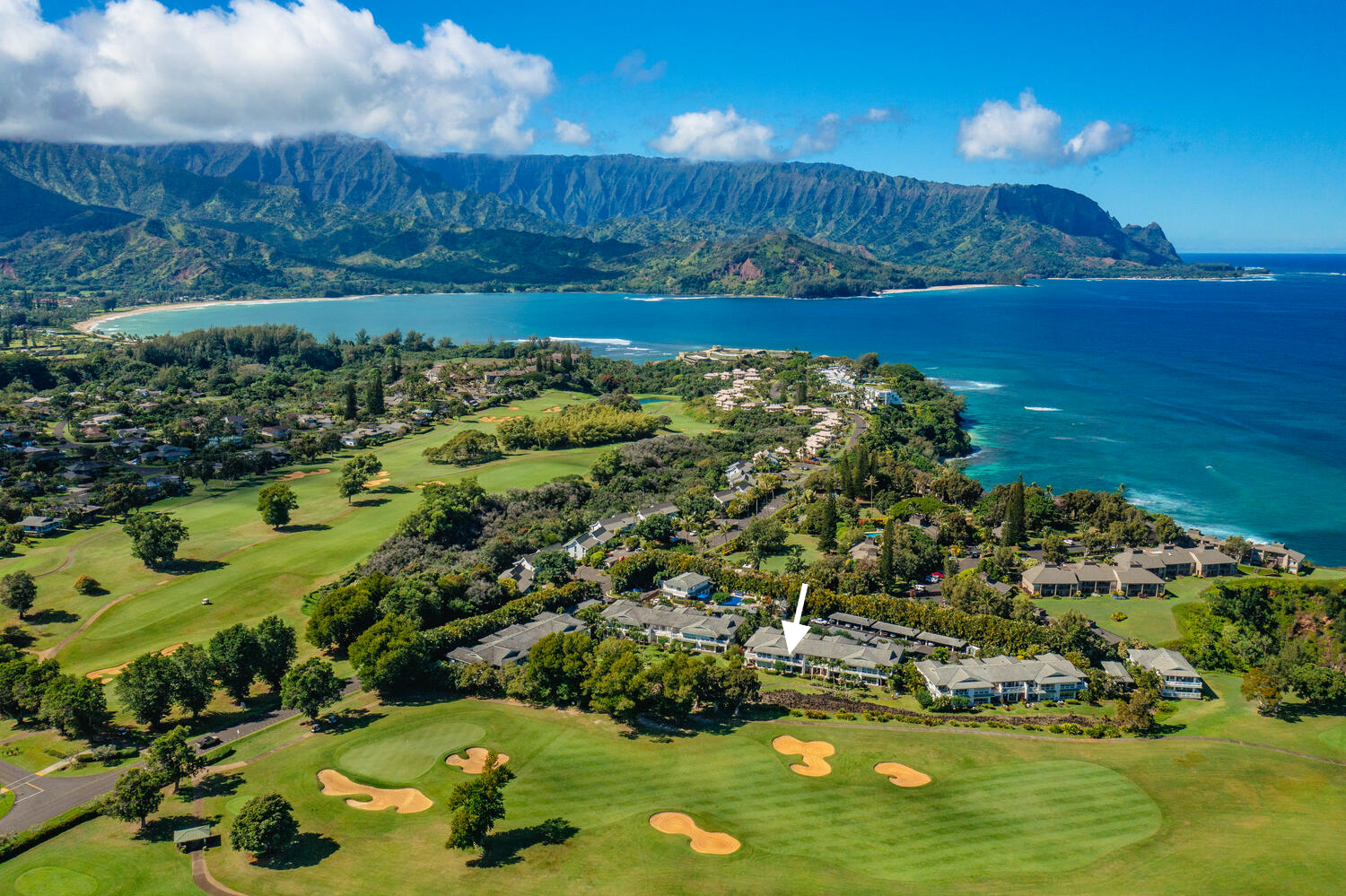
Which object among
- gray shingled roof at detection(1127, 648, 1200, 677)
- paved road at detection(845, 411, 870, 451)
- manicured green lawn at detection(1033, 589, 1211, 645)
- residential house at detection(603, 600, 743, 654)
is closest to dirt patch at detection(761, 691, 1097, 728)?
residential house at detection(603, 600, 743, 654)

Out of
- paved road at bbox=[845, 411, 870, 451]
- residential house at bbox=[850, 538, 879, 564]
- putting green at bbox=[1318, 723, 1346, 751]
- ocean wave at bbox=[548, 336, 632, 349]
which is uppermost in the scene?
ocean wave at bbox=[548, 336, 632, 349]

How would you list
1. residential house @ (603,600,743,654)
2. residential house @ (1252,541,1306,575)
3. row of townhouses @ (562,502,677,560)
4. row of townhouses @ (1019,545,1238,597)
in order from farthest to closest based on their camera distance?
row of townhouses @ (562,502,677,560)
residential house @ (1252,541,1306,575)
row of townhouses @ (1019,545,1238,597)
residential house @ (603,600,743,654)

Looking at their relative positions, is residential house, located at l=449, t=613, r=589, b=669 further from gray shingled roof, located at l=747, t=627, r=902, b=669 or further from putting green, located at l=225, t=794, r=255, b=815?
putting green, located at l=225, t=794, r=255, b=815

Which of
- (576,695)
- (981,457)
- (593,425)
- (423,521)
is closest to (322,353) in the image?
(593,425)

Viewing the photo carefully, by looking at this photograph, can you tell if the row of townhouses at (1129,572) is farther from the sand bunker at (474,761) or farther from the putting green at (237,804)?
the putting green at (237,804)

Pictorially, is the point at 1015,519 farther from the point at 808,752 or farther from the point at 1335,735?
the point at 808,752

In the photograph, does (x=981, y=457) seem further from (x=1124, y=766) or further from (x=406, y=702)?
(x=406, y=702)
